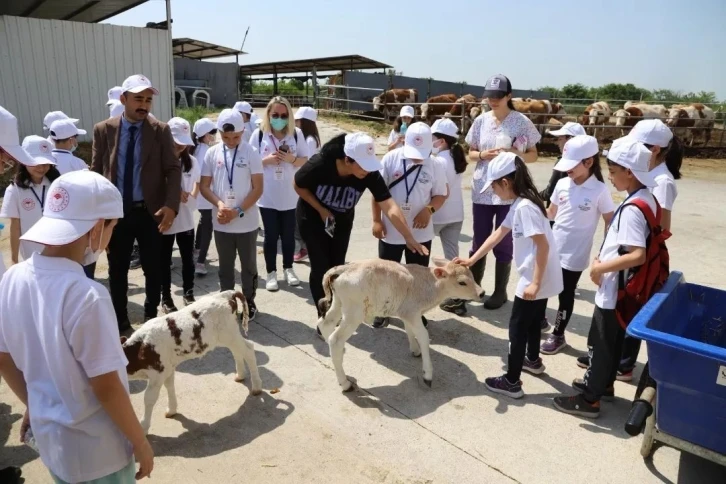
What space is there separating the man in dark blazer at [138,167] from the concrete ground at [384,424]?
1.11 metres

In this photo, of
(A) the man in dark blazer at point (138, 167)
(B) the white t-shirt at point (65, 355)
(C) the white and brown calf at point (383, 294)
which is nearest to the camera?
(B) the white t-shirt at point (65, 355)

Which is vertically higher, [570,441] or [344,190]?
[344,190]

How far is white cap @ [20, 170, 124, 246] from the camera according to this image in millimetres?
1673

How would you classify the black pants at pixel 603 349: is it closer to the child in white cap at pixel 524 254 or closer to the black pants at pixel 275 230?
the child in white cap at pixel 524 254

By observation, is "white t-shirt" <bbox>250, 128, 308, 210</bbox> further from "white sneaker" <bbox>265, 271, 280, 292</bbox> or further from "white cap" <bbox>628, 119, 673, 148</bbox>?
"white cap" <bbox>628, 119, 673, 148</bbox>

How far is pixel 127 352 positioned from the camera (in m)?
3.29

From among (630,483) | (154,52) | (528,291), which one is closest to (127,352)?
(528,291)

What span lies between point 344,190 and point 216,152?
1407mm

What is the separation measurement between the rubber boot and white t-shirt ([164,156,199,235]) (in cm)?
324

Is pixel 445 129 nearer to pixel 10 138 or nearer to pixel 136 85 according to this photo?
pixel 136 85

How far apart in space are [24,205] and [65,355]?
120 inches

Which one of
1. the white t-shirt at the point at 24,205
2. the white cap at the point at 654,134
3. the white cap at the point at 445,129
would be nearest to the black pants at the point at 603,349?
the white cap at the point at 654,134

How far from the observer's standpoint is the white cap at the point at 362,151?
13.4 feet

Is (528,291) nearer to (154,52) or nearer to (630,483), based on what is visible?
(630,483)
